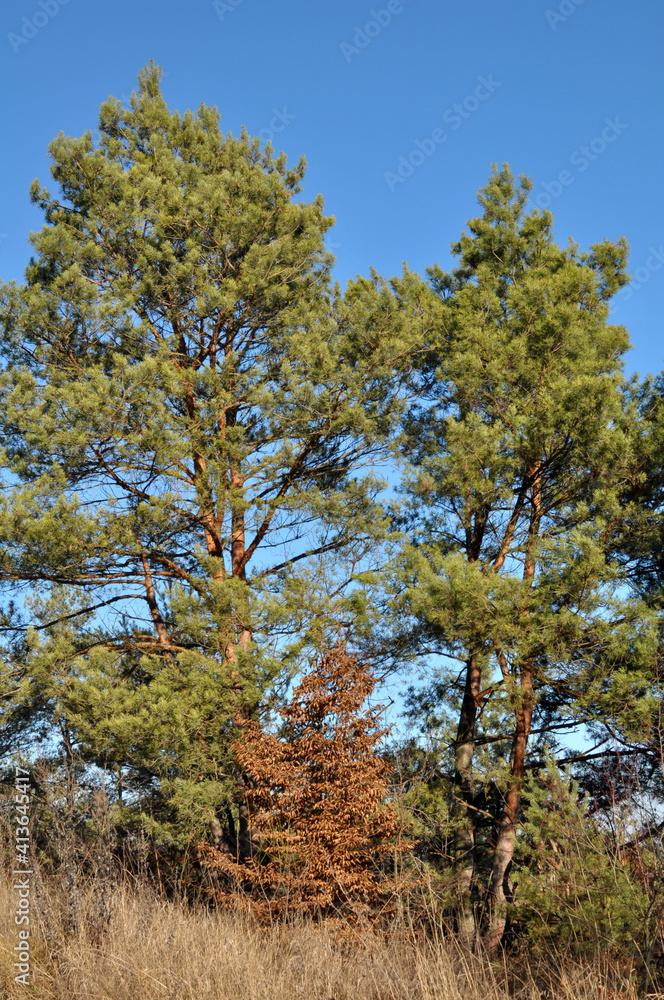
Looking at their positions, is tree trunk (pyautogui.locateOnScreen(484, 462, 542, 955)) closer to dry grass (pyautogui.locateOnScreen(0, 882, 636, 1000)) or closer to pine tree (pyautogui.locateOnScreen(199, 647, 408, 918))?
pine tree (pyautogui.locateOnScreen(199, 647, 408, 918))

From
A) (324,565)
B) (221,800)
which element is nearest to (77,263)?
(324,565)

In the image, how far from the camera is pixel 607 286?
11.6 meters

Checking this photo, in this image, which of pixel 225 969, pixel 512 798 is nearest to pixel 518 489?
pixel 512 798

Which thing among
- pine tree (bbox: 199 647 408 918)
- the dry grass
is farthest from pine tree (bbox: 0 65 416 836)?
the dry grass

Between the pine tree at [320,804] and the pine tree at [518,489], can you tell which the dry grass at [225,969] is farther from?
the pine tree at [518,489]

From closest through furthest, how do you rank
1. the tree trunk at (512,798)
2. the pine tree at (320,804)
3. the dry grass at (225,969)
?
the dry grass at (225,969) → the pine tree at (320,804) → the tree trunk at (512,798)

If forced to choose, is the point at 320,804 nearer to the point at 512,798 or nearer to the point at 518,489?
the point at 512,798

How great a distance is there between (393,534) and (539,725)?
3271 millimetres

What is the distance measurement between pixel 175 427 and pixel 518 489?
180 inches

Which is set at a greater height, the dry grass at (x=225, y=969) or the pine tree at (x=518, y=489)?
the pine tree at (x=518, y=489)

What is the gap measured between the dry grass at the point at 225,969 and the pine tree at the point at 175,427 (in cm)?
316

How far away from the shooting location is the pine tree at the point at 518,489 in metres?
8.75

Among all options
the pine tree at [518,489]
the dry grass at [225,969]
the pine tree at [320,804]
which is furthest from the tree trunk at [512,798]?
the dry grass at [225,969]

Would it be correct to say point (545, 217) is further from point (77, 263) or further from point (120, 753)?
point (120, 753)
